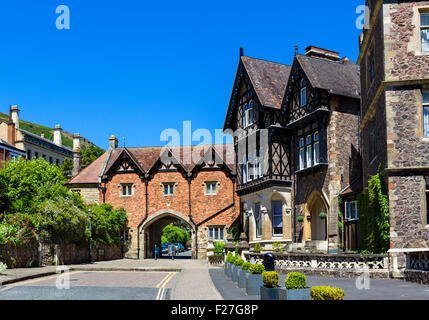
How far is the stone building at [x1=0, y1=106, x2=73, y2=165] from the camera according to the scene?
64.2m

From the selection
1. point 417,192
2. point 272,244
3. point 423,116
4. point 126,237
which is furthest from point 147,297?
point 126,237

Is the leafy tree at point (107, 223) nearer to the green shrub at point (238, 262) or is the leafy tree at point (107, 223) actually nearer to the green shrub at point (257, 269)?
the green shrub at point (238, 262)

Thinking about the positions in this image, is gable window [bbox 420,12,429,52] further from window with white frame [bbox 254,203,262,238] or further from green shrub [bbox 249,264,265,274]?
window with white frame [bbox 254,203,262,238]

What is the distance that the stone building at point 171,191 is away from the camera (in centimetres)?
4347

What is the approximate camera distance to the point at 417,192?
19781 mm

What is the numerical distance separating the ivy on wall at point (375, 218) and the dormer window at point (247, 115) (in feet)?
48.8

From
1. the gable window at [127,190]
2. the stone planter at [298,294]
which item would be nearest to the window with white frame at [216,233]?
the gable window at [127,190]

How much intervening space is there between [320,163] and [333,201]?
2.18 meters

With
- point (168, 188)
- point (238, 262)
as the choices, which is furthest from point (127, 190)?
point (238, 262)

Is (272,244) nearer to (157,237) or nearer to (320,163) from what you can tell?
(320,163)

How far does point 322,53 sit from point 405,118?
605 inches

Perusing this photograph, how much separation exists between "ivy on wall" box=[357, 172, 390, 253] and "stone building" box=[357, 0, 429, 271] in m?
0.34

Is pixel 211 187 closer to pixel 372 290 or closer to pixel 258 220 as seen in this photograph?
pixel 258 220

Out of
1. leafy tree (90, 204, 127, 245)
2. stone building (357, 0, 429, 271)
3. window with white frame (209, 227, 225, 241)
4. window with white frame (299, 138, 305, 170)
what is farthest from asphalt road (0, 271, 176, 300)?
window with white frame (209, 227, 225, 241)
